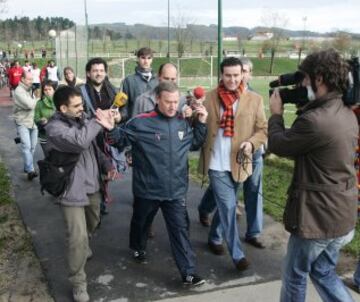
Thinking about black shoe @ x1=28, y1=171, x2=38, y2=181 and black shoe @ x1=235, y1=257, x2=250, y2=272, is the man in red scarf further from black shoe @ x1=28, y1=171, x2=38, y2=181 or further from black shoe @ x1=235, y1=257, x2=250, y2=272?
black shoe @ x1=28, y1=171, x2=38, y2=181

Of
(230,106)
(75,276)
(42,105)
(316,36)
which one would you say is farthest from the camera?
(316,36)

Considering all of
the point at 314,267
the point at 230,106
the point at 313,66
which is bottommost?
the point at 314,267

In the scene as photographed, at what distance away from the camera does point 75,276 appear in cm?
403

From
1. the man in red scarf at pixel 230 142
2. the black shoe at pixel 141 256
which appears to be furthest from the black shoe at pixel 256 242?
the black shoe at pixel 141 256

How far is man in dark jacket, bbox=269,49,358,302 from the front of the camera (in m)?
2.86

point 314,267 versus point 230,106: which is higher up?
point 230,106

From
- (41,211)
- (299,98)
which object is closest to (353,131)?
(299,98)

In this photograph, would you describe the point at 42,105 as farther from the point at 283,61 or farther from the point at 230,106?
the point at 283,61

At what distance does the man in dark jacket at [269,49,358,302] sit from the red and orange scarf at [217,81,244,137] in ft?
4.09

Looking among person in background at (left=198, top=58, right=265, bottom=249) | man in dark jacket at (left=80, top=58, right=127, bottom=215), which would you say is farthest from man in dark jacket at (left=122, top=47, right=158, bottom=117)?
person in background at (left=198, top=58, right=265, bottom=249)

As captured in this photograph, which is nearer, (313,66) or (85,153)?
(313,66)

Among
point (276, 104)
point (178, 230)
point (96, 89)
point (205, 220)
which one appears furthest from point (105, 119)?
point (205, 220)

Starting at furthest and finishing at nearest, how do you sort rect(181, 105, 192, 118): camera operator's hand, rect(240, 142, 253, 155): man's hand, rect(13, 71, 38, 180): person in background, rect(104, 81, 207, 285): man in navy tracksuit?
1. rect(13, 71, 38, 180): person in background
2. rect(240, 142, 253, 155): man's hand
3. rect(181, 105, 192, 118): camera operator's hand
4. rect(104, 81, 207, 285): man in navy tracksuit

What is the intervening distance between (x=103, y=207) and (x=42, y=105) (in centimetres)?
188
